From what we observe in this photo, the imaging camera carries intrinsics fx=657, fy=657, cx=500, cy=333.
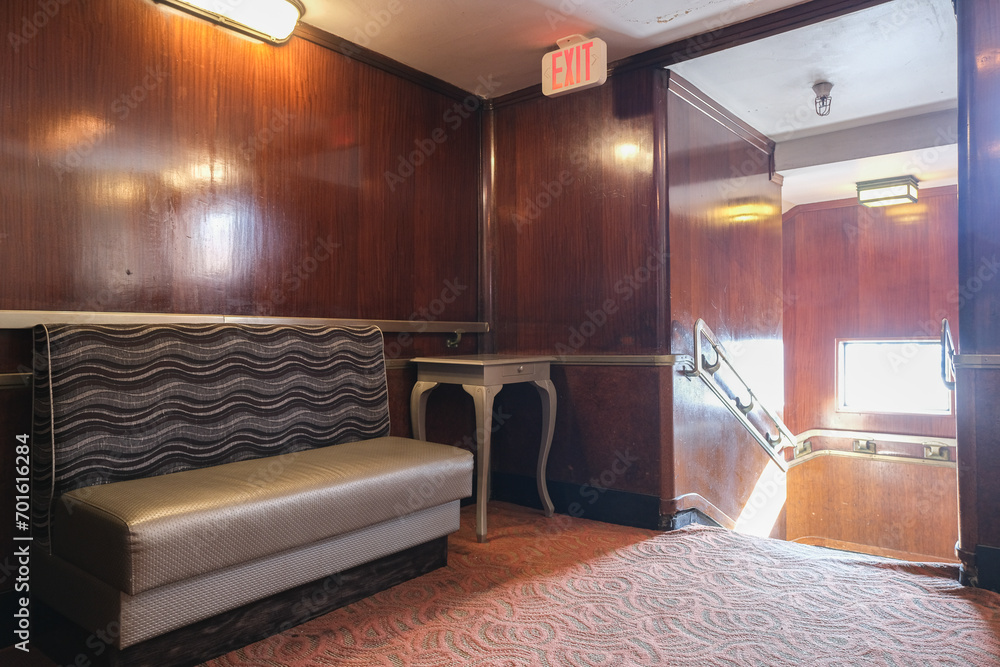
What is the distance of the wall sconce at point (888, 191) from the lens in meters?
5.25

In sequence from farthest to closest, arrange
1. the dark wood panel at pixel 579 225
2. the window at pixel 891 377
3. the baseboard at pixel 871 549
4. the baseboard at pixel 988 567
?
the window at pixel 891 377, the baseboard at pixel 871 549, the dark wood panel at pixel 579 225, the baseboard at pixel 988 567

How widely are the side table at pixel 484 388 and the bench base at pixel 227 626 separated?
58 centimetres

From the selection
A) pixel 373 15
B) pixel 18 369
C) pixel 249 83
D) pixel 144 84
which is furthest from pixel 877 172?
pixel 18 369

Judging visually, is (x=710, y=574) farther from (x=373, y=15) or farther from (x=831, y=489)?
(x=831, y=489)

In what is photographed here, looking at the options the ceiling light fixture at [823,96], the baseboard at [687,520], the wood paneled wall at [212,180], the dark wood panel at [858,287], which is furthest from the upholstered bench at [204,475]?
the dark wood panel at [858,287]

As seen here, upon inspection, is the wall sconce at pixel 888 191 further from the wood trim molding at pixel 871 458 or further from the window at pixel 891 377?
the wood trim molding at pixel 871 458

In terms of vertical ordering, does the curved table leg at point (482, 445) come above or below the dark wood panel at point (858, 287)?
below

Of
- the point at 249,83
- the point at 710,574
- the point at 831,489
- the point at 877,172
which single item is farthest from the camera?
the point at 831,489

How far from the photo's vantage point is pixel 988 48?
245 centimetres

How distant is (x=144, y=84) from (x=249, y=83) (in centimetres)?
45

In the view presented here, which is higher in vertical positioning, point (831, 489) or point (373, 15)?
point (373, 15)

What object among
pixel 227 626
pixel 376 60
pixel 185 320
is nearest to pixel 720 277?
pixel 376 60

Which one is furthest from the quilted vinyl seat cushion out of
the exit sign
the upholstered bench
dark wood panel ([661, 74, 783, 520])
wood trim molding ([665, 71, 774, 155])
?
wood trim molding ([665, 71, 774, 155])

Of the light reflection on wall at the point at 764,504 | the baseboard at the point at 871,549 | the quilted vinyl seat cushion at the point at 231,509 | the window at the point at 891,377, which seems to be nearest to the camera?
the quilted vinyl seat cushion at the point at 231,509
